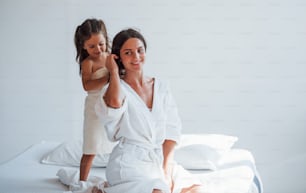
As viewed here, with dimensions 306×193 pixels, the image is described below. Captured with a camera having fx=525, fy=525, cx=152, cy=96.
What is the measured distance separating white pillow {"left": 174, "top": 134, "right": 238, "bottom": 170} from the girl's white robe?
0.37m

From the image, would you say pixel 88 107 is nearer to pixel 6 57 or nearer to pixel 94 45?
pixel 94 45

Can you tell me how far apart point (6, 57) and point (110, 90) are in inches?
37.5

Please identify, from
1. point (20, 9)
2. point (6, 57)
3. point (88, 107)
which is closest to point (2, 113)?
point (6, 57)

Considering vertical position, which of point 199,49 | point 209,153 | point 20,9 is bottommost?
point 209,153

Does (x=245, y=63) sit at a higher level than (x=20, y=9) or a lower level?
lower

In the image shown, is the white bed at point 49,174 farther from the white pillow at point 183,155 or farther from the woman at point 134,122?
the woman at point 134,122

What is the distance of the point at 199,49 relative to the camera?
2223 millimetres

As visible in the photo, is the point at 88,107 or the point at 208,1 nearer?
the point at 88,107

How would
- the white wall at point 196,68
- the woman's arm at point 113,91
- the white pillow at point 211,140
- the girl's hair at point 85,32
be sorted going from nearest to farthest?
the woman's arm at point 113,91
the girl's hair at point 85,32
the white pillow at point 211,140
the white wall at point 196,68

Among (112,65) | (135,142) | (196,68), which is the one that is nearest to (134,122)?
(135,142)

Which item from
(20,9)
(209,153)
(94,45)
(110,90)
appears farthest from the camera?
(20,9)

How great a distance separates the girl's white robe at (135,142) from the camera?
135cm

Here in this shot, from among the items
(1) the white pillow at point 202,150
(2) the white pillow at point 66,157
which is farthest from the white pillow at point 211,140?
(2) the white pillow at point 66,157

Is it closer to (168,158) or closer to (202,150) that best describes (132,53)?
(168,158)
